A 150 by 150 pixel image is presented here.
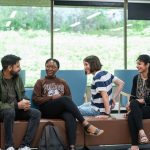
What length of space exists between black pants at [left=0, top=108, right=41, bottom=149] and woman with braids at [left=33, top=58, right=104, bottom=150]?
0.27 meters

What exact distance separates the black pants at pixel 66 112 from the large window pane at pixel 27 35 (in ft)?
9.27

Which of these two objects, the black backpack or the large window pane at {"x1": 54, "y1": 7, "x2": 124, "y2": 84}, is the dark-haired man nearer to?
the black backpack

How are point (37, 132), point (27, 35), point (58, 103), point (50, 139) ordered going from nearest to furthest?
1. point (50, 139)
2. point (37, 132)
3. point (58, 103)
4. point (27, 35)

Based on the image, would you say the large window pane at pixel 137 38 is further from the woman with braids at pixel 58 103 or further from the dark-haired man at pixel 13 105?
the dark-haired man at pixel 13 105

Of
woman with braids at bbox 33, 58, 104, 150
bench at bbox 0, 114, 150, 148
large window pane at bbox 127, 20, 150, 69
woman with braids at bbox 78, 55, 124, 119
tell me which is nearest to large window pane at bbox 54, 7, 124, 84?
large window pane at bbox 127, 20, 150, 69

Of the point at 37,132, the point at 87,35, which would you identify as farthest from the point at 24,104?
the point at 87,35

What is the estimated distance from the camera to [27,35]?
262 inches

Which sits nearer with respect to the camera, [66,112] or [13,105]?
[13,105]

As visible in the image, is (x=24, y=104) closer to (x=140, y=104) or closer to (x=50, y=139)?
(x=50, y=139)

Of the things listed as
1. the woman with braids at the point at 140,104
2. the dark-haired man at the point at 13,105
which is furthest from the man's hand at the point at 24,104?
the woman with braids at the point at 140,104

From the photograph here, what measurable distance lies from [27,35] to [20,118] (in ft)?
10.7

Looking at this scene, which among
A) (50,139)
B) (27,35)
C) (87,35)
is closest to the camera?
(50,139)

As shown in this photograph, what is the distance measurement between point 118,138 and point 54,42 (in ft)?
11.2

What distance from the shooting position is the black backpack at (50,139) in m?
3.41
